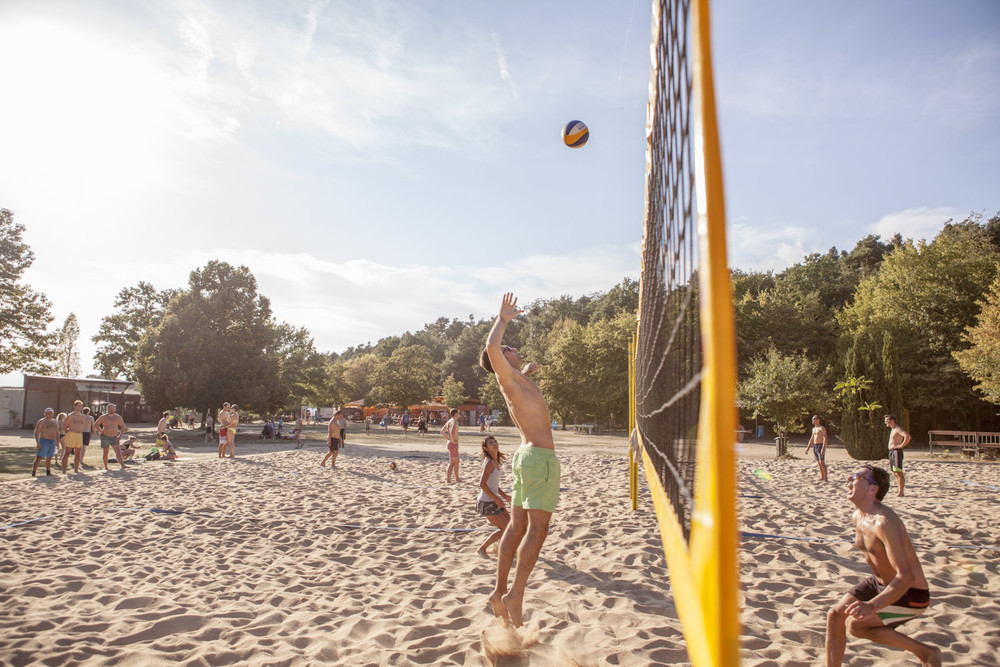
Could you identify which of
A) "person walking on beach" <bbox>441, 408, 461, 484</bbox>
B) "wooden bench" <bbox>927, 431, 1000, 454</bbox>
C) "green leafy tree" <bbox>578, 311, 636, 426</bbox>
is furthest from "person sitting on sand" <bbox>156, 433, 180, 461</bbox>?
"green leafy tree" <bbox>578, 311, 636, 426</bbox>

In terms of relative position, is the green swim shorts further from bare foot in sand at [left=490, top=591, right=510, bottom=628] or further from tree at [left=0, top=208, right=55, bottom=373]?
tree at [left=0, top=208, right=55, bottom=373]

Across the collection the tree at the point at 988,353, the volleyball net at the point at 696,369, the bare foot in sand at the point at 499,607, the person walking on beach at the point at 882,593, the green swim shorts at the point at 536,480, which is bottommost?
the bare foot in sand at the point at 499,607

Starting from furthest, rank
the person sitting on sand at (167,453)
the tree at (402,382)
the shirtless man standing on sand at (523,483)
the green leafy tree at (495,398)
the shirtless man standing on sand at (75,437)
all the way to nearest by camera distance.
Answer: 1. the green leafy tree at (495,398)
2. the tree at (402,382)
3. the person sitting on sand at (167,453)
4. the shirtless man standing on sand at (75,437)
5. the shirtless man standing on sand at (523,483)

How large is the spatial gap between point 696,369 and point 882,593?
1.85 metres

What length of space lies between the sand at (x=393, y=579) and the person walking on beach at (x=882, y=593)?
0.43 metres

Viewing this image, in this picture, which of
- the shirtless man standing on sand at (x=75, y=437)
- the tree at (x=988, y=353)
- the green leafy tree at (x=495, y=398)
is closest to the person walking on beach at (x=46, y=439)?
the shirtless man standing on sand at (x=75, y=437)

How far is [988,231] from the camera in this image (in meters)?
31.0

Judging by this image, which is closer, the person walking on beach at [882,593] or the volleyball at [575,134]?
the person walking on beach at [882,593]

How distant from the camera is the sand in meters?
3.40

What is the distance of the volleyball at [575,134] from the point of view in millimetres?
5664

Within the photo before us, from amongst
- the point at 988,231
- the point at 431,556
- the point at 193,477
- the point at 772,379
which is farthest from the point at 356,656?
the point at 988,231

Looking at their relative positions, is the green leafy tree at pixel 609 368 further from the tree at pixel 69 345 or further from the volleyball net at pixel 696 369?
the tree at pixel 69 345

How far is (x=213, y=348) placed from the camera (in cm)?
2828

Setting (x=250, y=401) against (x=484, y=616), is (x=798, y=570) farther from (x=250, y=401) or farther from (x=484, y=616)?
(x=250, y=401)
